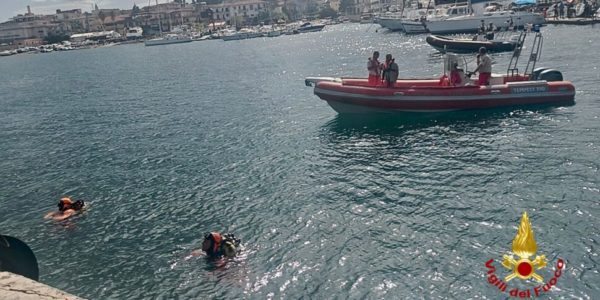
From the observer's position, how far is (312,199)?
16.1m

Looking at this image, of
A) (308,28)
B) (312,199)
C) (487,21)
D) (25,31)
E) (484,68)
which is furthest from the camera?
(25,31)

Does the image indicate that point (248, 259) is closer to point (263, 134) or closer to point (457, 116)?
point (263, 134)

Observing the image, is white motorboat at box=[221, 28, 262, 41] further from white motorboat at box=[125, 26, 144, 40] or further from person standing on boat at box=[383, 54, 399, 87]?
person standing on boat at box=[383, 54, 399, 87]

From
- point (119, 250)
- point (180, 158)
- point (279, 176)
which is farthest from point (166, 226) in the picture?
point (180, 158)

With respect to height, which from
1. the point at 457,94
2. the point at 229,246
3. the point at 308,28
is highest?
the point at 308,28

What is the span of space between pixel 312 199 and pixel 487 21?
204 feet

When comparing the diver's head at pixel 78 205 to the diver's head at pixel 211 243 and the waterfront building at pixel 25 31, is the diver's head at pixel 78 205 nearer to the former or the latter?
the diver's head at pixel 211 243

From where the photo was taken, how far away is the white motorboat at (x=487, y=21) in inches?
2645

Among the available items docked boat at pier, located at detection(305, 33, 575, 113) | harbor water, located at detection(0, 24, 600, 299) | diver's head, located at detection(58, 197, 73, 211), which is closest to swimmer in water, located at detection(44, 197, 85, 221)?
diver's head, located at detection(58, 197, 73, 211)

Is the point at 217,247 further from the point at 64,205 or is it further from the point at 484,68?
the point at 484,68

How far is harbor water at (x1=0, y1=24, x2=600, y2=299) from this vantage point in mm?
11570

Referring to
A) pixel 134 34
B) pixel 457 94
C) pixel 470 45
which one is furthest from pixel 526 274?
pixel 134 34

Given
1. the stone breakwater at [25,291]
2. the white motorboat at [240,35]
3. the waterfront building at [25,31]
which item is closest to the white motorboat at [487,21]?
the stone breakwater at [25,291]

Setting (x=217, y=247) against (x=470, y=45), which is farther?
(x=470, y=45)
